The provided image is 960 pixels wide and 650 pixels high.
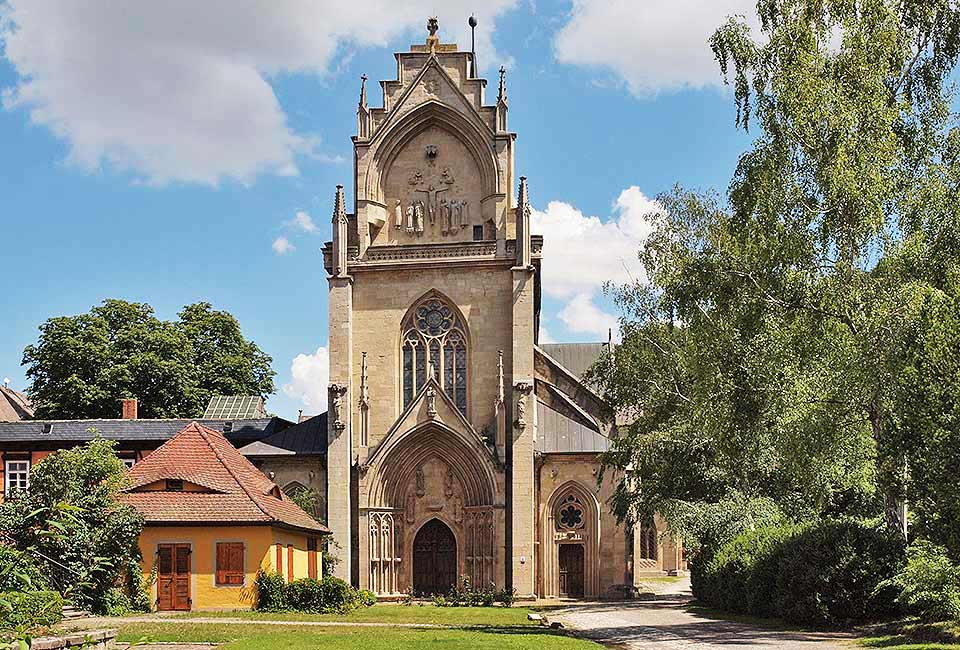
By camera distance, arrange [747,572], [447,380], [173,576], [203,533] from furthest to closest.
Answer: [447,380] → [203,533] → [173,576] → [747,572]

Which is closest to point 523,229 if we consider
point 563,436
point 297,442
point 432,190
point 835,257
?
point 432,190

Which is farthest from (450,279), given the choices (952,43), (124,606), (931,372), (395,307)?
(931,372)

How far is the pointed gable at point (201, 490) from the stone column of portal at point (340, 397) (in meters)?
5.16

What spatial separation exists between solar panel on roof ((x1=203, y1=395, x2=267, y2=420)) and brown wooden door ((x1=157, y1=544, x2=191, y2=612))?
63.6 ft

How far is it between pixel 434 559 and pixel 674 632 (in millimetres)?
20775

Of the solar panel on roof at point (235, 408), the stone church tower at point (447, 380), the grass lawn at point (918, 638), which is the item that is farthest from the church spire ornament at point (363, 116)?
the grass lawn at point (918, 638)

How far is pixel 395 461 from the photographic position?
138 feet

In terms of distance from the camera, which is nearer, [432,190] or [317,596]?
[317,596]

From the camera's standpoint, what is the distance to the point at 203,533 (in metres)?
31.0

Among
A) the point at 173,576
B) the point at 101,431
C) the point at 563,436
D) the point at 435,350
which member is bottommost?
the point at 173,576

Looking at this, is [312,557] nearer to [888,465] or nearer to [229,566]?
[229,566]

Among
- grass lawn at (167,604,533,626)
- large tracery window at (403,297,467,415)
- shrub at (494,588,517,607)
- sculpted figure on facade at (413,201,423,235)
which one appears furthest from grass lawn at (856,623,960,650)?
sculpted figure on facade at (413,201,423,235)

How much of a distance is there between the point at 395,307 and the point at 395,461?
236 inches

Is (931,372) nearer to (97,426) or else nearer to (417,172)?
(417,172)
